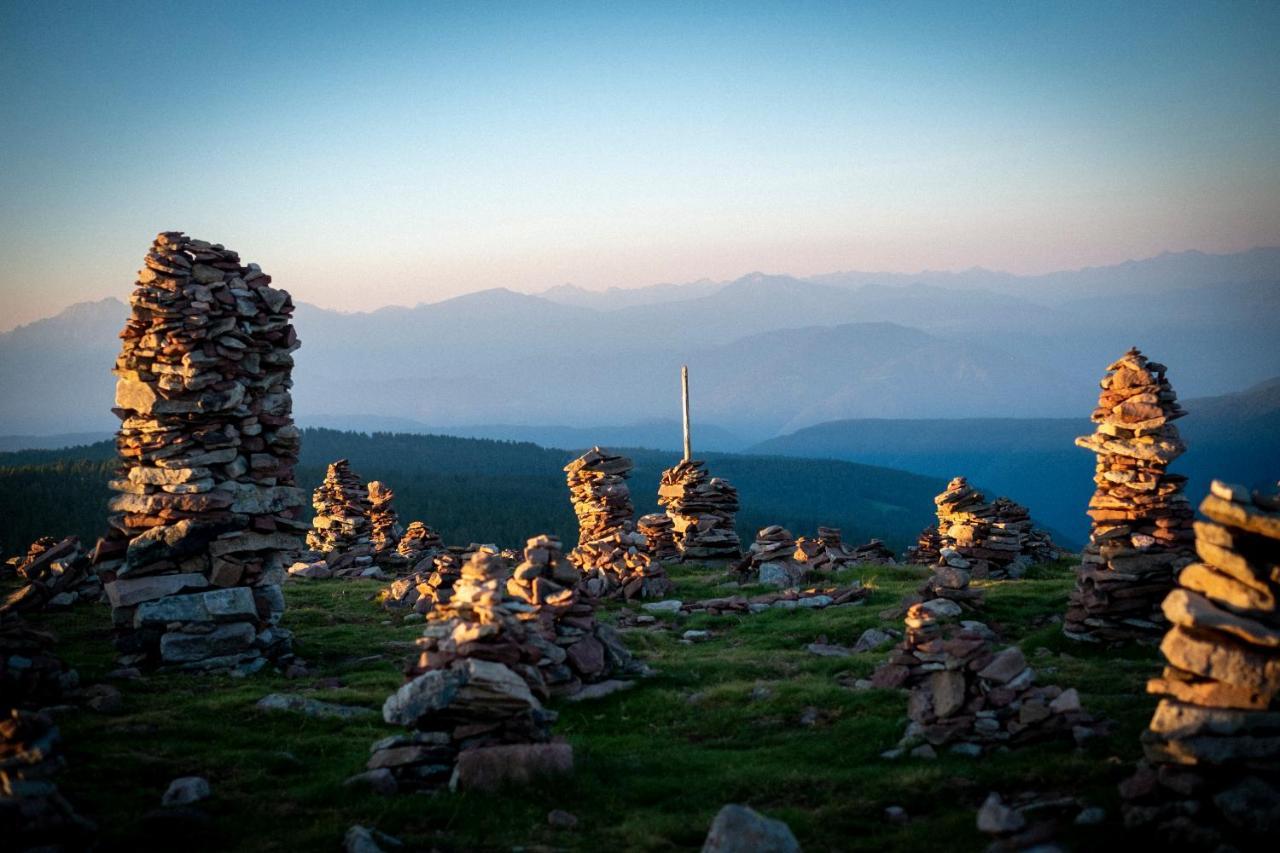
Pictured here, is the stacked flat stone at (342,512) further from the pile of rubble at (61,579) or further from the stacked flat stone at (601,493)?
the pile of rubble at (61,579)

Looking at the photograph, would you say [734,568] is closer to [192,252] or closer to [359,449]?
[192,252]

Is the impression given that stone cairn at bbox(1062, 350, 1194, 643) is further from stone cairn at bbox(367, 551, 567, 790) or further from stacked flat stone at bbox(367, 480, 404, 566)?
stacked flat stone at bbox(367, 480, 404, 566)

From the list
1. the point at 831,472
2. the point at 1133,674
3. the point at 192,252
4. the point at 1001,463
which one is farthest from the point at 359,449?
the point at 1133,674

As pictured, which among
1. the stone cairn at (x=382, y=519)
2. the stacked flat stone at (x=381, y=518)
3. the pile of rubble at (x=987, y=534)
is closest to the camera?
the pile of rubble at (x=987, y=534)

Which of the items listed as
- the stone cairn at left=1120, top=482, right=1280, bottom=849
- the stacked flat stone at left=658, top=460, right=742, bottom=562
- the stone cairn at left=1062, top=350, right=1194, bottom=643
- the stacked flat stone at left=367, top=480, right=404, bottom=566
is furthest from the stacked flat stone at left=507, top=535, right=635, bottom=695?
the stacked flat stone at left=367, top=480, right=404, bottom=566

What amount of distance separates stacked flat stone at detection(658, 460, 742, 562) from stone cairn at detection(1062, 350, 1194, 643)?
18.7m

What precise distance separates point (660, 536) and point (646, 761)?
25465 millimetres

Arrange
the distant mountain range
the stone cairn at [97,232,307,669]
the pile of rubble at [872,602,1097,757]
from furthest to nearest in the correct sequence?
the distant mountain range
the stone cairn at [97,232,307,669]
the pile of rubble at [872,602,1097,757]

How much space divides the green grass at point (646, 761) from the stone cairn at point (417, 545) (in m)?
18.1

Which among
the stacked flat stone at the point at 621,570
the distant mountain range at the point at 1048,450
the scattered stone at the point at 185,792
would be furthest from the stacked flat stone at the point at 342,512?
the distant mountain range at the point at 1048,450

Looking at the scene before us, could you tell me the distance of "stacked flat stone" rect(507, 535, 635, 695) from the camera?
17000mm

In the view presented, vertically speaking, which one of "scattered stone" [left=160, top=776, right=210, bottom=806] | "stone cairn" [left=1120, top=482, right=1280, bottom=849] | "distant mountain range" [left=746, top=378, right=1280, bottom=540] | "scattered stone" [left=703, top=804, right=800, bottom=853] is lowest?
"distant mountain range" [left=746, top=378, right=1280, bottom=540]

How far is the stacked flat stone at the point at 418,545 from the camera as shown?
127 feet

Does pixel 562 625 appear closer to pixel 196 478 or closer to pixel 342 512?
pixel 196 478
